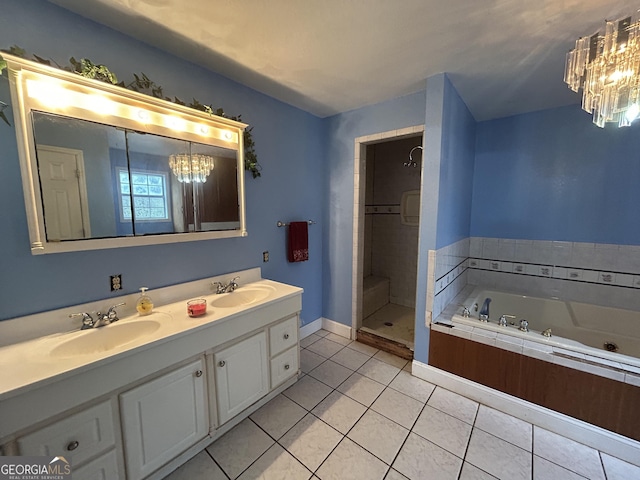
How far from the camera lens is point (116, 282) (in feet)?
5.06

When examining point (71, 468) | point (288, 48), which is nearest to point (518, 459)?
point (71, 468)

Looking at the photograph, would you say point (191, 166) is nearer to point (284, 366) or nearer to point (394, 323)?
point (284, 366)

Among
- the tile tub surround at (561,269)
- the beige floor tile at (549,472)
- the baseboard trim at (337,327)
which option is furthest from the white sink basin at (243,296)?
the tile tub surround at (561,269)

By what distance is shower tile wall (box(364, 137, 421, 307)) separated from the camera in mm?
3678

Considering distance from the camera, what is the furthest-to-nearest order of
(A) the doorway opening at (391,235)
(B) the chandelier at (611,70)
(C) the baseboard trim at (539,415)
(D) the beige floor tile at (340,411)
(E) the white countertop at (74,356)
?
1. (A) the doorway opening at (391,235)
2. (D) the beige floor tile at (340,411)
3. (C) the baseboard trim at (539,415)
4. (B) the chandelier at (611,70)
5. (E) the white countertop at (74,356)

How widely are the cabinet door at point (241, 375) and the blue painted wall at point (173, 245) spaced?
2.17 ft

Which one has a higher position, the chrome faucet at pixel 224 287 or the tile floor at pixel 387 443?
the chrome faucet at pixel 224 287

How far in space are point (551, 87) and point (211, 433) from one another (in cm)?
362

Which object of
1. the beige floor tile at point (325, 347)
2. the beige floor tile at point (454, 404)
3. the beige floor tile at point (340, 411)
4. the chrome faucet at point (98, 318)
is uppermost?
the chrome faucet at point (98, 318)

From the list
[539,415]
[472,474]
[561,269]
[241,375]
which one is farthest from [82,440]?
[561,269]

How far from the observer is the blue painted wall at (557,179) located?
90.2 inches

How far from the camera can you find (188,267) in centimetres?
188

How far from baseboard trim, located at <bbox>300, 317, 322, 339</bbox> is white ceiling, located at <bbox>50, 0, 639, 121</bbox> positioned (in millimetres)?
2442

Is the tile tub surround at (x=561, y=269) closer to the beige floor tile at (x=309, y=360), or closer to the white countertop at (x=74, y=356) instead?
the beige floor tile at (x=309, y=360)
